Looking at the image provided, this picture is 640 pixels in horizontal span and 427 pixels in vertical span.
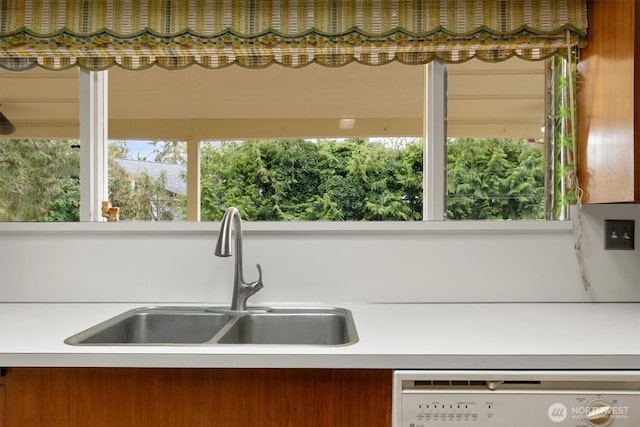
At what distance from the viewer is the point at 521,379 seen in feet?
3.13

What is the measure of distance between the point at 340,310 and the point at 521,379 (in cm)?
65

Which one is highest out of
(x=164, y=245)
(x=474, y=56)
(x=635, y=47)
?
(x=474, y=56)

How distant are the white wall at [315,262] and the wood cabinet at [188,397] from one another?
2.00ft

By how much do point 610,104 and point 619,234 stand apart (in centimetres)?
52

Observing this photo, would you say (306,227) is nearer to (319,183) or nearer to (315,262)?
(315,262)

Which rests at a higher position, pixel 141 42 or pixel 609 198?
pixel 141 42

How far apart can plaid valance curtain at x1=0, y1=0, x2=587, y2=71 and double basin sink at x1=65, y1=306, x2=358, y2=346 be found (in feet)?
3.17

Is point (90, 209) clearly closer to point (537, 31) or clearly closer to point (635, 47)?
point (537, 31)

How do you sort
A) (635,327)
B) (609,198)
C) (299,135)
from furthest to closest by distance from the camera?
(299,135) → (609,198) → (635,327)

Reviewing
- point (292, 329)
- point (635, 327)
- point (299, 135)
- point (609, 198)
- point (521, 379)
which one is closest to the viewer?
point (521, 379)

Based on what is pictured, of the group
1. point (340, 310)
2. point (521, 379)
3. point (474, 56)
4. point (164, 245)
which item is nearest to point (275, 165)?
point (164, 245)

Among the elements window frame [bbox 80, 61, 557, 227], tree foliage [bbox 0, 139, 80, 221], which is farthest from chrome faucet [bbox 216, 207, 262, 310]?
tree foliage [bbox 0, 139, 80, 221]

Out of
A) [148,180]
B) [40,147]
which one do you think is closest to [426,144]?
[148,180]

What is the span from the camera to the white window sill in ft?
5.19
